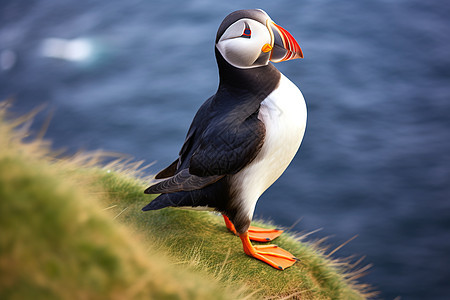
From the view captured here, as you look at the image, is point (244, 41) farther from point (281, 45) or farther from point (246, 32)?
point (281, 45)

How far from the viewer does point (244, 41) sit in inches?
91.4

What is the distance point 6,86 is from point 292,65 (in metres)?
4.07

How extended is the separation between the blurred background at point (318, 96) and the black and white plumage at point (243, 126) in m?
2.80

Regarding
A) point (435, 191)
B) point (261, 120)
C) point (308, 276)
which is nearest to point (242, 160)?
point (261, 120)

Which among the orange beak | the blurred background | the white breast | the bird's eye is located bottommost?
the blurred background

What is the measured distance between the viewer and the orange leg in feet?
9.16

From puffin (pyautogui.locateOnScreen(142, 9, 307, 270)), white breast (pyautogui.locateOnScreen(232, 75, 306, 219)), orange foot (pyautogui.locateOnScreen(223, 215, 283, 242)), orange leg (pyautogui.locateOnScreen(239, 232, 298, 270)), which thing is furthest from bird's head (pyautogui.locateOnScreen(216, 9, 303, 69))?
orange foot (pyautogui.locateOnScreen(223, 215, 283, 242))

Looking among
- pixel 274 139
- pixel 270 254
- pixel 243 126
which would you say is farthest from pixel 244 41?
pixel 270 254

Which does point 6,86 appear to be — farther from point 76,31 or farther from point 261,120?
point 261,120

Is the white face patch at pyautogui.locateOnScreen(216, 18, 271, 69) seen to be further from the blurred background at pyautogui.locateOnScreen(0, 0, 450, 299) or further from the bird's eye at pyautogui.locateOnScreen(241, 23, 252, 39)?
the blurred background at pyautogui.locateOnScreen(0, 0, 450, 299)

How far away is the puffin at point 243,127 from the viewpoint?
2.37m

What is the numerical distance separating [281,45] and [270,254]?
4.04ft

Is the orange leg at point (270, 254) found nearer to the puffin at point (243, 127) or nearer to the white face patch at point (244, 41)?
the puffin at point (243, 127)

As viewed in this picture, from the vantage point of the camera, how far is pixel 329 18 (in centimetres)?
737
